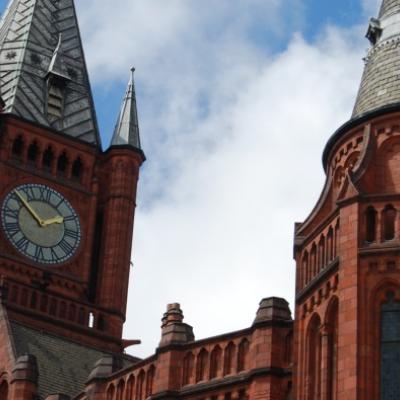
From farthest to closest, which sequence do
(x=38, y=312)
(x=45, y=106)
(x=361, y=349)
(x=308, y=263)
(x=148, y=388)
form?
(x=45, y=106) < (x=38, y=312) < (x=148, y=388) < (x=308, y=263) < (x=361, y=349)

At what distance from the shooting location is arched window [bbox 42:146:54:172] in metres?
65.5

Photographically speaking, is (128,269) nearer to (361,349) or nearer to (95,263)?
(95,263)

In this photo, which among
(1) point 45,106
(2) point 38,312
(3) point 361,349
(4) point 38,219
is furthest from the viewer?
(1) point 45,106

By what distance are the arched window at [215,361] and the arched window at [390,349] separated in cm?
629

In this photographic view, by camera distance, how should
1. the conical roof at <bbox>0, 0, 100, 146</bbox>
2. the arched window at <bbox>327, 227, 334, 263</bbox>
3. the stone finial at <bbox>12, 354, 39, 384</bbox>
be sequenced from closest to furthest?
1. the arched window at <bbox>327, 227, 334, 263</bbox>
2. the stone finial at <bbox>12, 354, 39, 384</bbox>
3. the conical roof at <bbox>0, 0, 100, 146</bbox>

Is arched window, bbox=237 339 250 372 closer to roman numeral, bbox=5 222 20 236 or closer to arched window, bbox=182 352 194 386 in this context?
arched window, bbox=182 352 194 386

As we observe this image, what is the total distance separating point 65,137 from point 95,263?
583cm

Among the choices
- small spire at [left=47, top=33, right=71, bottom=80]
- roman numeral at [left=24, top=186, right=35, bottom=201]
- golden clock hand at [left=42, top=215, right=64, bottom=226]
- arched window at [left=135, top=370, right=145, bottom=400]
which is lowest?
arched window at [left=135, top=370, right=145, bottom=400]

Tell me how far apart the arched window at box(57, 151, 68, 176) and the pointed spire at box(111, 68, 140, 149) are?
8.07 ft

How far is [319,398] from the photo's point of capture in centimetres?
3344

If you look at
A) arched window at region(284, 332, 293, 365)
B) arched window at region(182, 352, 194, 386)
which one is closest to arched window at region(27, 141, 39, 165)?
arched window at region(182, 352, 194, 386)

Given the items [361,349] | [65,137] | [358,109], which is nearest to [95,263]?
[65,137]

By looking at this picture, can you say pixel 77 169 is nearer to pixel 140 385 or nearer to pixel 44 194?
pixel 44 194

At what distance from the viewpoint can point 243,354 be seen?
37.4 meters
